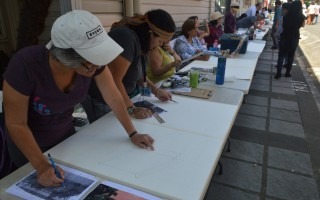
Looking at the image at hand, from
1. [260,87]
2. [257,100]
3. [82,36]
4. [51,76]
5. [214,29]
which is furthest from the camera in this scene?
[214,29]

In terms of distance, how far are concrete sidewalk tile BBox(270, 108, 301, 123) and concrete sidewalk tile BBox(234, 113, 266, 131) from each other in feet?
0.86

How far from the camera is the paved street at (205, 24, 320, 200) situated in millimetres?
2316

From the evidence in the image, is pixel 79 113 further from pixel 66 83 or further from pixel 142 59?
pixel 66 83

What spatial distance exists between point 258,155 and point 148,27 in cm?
189

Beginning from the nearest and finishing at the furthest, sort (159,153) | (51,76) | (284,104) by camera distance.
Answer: (51,76) < (159,153) < (284,104)

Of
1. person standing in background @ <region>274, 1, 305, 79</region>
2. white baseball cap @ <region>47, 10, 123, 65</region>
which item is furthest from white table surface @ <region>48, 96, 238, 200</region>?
person standing in background @ <region>274, 1, 305, 79</region>

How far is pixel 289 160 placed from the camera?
9.08ft

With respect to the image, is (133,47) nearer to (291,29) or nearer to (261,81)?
(261,81)

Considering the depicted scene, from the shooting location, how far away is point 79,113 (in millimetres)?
2982

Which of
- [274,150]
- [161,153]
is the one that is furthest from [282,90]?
[161,153]

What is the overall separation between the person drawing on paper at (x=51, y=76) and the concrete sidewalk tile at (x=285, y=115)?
324 cm

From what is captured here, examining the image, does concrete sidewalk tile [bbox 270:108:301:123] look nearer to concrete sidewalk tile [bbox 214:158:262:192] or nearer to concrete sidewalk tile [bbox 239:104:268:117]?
concrete sidewalk tile [bbox 239:104:268:117]

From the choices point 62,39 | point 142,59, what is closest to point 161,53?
point 142,59

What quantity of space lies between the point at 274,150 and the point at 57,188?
251cm
